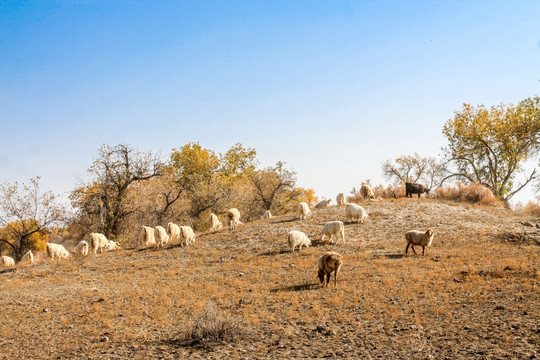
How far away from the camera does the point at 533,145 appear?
127ft

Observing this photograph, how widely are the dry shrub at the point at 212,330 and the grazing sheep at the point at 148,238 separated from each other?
48.7ft

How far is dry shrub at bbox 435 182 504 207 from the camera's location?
32.0m

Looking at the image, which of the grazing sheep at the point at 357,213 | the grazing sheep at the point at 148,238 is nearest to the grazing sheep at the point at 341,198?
the grazing sheep at the point at 357,213

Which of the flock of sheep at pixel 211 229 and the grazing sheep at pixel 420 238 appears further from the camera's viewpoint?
the flock of sheep at pixel 211 229

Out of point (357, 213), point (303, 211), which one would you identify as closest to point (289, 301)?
point (357, 213)

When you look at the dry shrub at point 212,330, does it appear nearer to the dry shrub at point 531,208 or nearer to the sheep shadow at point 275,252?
the sheep shadow at point 275,252

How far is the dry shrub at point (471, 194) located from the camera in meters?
32.0

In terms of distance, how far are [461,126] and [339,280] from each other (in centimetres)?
3425

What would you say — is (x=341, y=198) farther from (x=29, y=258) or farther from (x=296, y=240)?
(x=29, y=258)

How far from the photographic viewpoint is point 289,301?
12.0 m

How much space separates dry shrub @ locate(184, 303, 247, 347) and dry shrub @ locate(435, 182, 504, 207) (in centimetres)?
Result: 2885

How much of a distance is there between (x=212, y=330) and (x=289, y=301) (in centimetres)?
337

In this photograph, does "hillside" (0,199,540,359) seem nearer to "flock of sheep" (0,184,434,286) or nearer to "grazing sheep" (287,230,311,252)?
"grazing sheep" (287,230,311,252)

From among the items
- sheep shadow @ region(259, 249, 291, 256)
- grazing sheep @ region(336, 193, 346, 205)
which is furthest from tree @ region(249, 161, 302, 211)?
sheep shadow @ region(259, 249, 291, 256)
